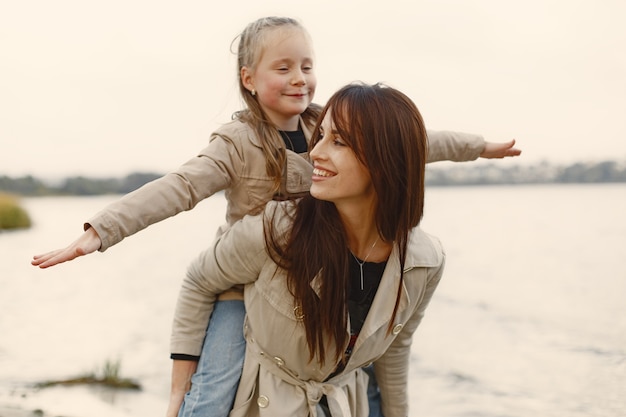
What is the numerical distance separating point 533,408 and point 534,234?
2203 centimetres

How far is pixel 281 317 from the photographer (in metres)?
2.56

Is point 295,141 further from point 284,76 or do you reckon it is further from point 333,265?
point 333,265

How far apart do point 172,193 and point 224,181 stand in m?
0.27

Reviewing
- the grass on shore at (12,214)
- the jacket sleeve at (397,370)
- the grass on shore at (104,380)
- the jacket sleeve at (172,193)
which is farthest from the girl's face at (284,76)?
the grass on shore at (12,214)

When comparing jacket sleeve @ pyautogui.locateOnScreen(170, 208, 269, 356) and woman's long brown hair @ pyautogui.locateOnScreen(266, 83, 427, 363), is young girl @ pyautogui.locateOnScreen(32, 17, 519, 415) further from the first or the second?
woman's long brown hair @ pyautogui.locateOnScreen(266, 83, 427, 363)

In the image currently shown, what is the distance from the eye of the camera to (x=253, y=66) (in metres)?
3.07

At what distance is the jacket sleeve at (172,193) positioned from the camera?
7.80 feet

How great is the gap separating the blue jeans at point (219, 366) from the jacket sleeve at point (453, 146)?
1058mm

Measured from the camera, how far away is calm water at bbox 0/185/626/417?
9.35 meters

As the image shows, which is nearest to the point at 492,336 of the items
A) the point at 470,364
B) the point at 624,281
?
the point at 470,364

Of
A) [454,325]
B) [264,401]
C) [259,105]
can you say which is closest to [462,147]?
[259,105]

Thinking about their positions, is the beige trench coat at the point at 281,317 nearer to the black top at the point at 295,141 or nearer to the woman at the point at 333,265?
the woman at the point at 333,265

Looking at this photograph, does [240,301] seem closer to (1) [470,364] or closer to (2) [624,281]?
(1) [470,364]

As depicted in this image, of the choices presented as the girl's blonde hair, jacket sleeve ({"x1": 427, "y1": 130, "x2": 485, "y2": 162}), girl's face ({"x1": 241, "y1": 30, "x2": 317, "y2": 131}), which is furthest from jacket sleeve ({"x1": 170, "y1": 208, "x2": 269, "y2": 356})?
jacket sleeve ({"x1": 427, "y1": 130, "x2": 485, "y2": 162})
